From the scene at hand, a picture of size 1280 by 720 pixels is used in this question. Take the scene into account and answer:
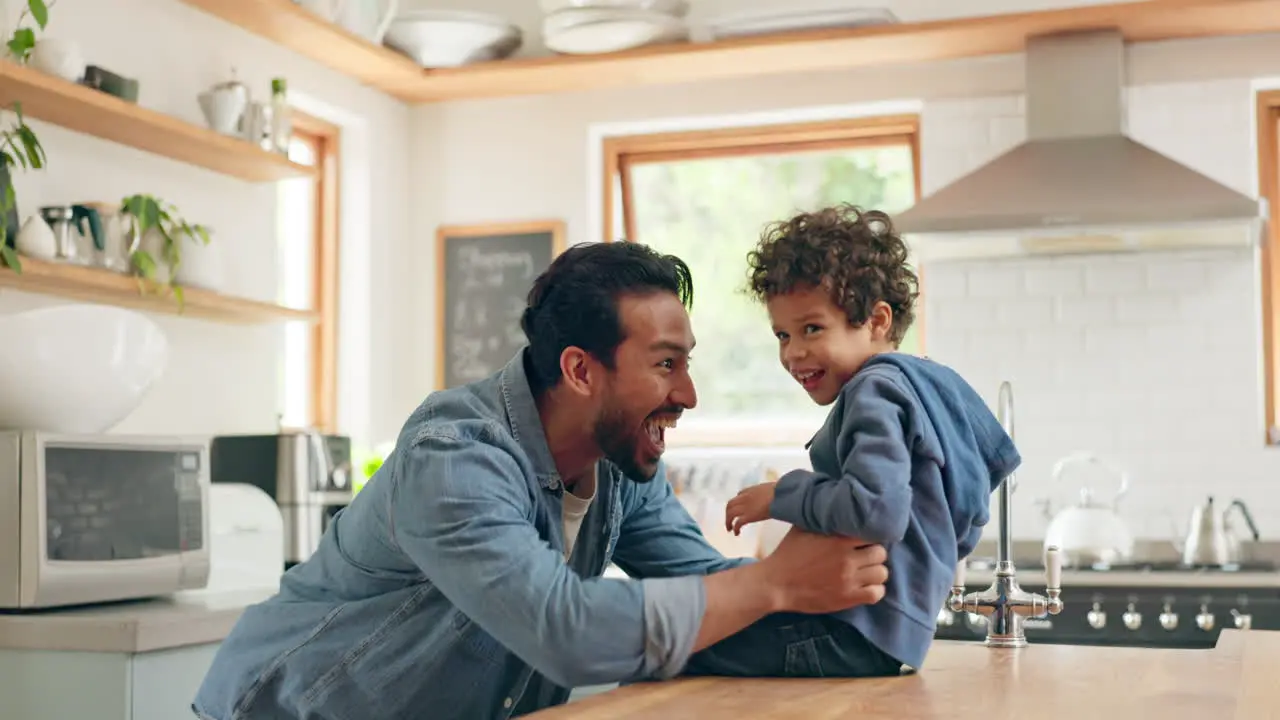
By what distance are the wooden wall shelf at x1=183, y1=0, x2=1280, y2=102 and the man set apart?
2.68 metres

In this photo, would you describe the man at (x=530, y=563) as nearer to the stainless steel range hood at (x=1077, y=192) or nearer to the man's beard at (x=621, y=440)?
the man's beard at (x=621, y=440)

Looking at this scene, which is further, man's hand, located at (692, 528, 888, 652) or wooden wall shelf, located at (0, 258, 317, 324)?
wooden wall shelf, located at (0, 258, 317, 324)

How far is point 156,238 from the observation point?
13.0ft

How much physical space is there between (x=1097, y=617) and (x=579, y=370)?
238cm

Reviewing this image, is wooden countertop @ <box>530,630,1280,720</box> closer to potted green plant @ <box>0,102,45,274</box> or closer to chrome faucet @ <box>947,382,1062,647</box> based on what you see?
chrome faucet @ <box>947,382,1062,647</box>

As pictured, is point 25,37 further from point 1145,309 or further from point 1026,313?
point 1145,309

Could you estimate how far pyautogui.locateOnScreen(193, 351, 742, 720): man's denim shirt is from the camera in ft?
5.43

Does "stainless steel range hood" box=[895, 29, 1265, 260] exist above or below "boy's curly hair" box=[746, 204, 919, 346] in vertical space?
above

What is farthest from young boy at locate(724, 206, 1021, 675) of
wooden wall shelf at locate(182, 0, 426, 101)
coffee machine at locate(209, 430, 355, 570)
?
wooden wall shelf at locate(182, 0, 426, 101)

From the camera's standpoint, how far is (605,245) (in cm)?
198

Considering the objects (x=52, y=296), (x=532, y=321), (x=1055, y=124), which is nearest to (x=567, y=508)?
(x=532, y=321)

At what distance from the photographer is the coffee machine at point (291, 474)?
14.3 feet

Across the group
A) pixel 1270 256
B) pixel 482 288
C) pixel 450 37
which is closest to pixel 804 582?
pixel 1270 256

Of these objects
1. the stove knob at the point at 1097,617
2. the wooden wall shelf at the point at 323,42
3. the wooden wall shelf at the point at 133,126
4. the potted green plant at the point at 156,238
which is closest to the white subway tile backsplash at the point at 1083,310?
the stove knob at the point at 1097,617
